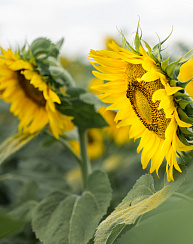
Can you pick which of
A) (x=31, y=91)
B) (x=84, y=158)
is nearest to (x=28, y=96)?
(x=31, y=91)

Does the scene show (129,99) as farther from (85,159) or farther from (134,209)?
(85,159)

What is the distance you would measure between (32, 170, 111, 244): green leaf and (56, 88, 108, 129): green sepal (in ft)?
0.49

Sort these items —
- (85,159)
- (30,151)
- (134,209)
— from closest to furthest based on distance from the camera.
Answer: (134,209) < (85,159) < (30,151)

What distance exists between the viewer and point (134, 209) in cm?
72

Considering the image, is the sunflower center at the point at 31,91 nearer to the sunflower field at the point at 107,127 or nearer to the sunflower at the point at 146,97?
the sunflower field at the point at 107,127

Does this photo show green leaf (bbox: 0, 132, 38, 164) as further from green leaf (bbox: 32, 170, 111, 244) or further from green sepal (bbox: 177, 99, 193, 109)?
green sepal (bbox: 177, 99, 193, 109)

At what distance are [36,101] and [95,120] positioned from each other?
0.65 ft

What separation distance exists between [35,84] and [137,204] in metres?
0.47

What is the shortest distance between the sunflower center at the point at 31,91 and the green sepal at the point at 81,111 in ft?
0.29

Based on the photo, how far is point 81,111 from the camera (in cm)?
116

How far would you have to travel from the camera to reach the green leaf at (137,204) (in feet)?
2.27

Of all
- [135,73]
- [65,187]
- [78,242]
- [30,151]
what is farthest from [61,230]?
[30,151]

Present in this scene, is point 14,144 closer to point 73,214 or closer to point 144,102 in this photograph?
point 73,214

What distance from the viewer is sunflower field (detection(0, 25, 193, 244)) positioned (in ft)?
2.42
